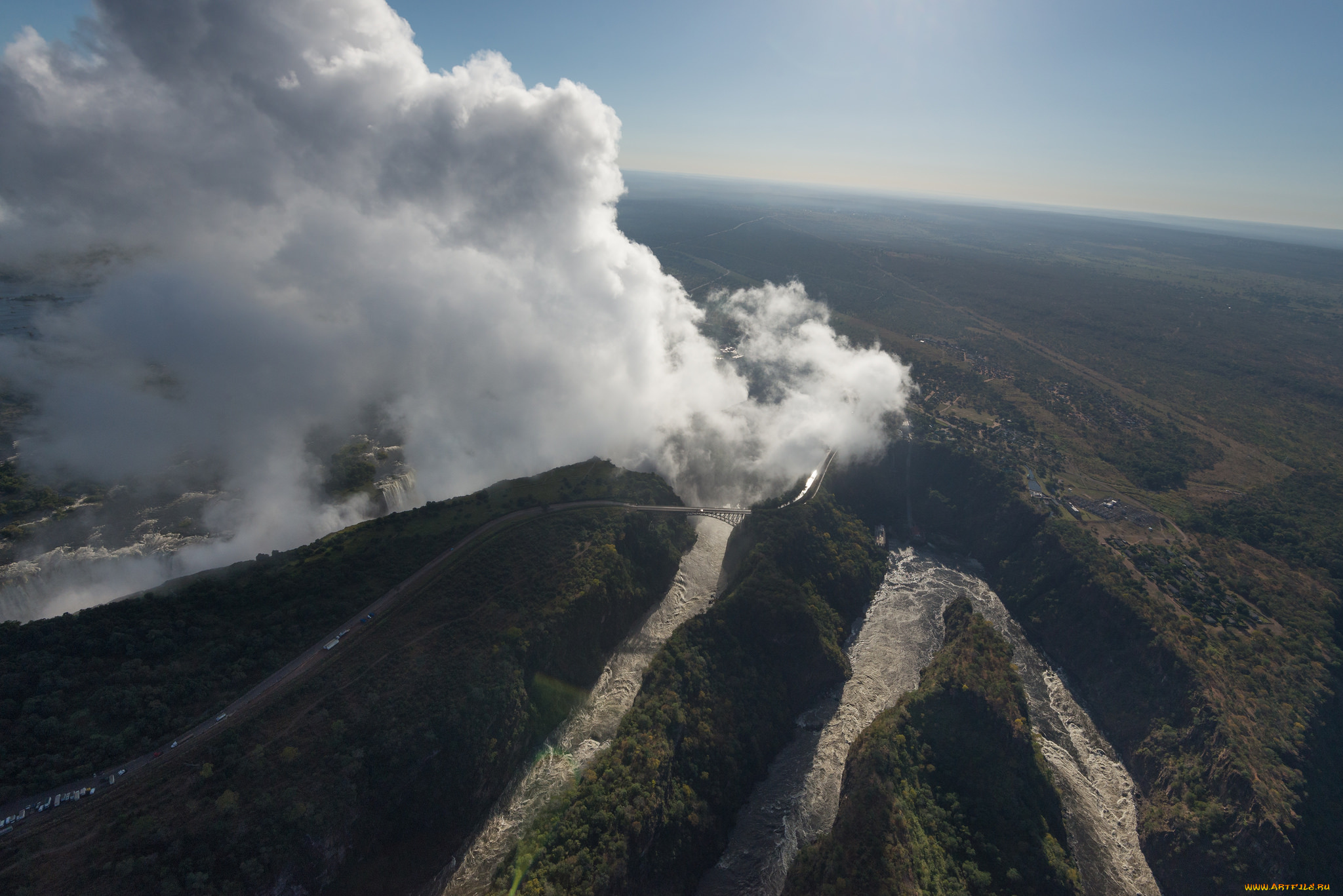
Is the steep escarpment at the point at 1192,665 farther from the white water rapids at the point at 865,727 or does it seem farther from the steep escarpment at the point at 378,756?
the steep escarpment at the point at 378,756

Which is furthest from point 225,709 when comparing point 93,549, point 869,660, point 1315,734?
point 1315,734

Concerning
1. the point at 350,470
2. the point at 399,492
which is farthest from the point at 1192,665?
the point at 350,470

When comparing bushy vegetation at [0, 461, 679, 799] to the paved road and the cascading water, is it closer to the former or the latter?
the paved road

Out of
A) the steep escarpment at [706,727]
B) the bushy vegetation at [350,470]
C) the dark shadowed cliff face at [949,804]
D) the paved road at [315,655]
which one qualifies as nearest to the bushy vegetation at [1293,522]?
the dark shadowed cliff face at [949,804]

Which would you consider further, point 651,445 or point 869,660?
point 651,445

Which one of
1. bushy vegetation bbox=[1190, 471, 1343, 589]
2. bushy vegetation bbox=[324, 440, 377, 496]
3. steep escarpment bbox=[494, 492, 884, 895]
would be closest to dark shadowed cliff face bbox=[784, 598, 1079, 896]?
steep escarpment bbox=[494, 492, 884, 895]

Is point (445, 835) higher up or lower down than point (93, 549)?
lower down

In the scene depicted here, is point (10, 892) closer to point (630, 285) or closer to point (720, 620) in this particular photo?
point (720, 620)
